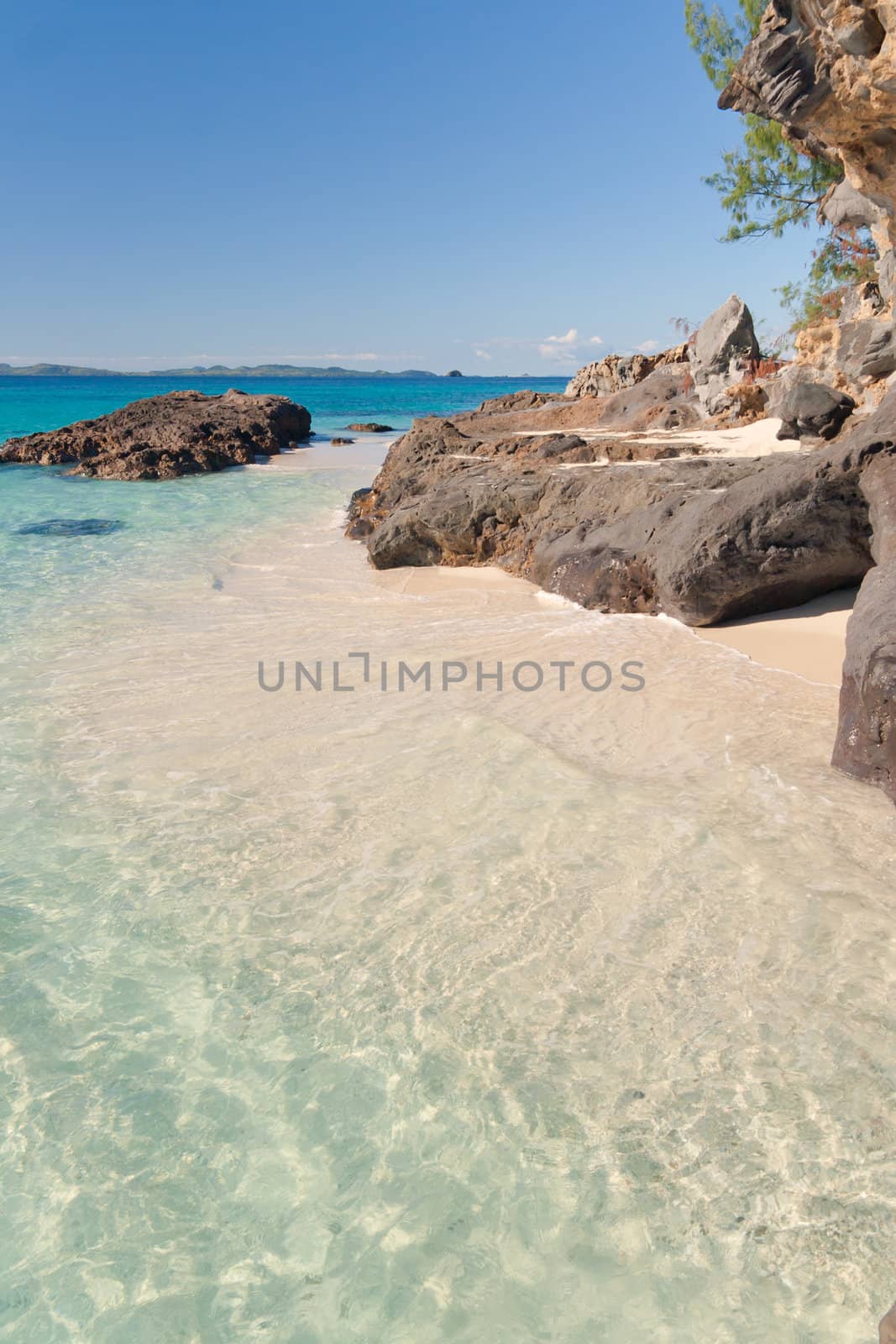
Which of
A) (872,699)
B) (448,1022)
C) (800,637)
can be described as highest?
(872,699)

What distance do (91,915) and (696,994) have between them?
2300 mm

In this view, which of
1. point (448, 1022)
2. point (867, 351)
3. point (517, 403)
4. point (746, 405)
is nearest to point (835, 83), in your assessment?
point (867, 351)

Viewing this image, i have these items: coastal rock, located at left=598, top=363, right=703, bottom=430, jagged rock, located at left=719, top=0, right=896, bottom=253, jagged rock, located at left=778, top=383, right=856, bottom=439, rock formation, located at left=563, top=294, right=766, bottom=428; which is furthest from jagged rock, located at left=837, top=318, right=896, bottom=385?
coastal rock, located at left=598, top=363, right=703, bottom=430

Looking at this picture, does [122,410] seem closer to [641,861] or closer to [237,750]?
[237,750]

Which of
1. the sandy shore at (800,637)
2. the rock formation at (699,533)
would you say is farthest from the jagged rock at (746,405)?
the sandy shore at (800,637)

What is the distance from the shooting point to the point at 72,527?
14031 mm

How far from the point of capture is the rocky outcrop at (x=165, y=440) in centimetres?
2197

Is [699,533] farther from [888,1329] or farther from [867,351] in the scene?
[867,351]

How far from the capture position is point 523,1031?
269cm

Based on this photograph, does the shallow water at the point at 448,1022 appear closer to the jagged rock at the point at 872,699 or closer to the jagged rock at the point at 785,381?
the jagged rock at the point at 872,699

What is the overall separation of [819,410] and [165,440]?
1880 cm

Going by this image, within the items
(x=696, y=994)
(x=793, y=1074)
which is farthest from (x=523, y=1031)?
(x=793, y=1074)

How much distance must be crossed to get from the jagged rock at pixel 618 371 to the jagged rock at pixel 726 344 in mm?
4615

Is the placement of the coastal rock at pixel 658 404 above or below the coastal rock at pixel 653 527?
above
